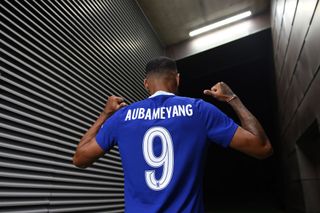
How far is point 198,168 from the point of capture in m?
1.52

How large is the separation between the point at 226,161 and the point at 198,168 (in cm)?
1389

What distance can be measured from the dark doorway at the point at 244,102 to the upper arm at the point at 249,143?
6.44m

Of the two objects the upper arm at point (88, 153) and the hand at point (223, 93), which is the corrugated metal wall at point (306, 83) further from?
the upper arm at point (88, 153)

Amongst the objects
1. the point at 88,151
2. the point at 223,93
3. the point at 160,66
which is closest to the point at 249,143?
the point at 223,93

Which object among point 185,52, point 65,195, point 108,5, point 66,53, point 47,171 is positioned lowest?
point 65,195

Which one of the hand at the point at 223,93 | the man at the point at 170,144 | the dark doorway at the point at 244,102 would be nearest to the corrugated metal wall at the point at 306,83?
the hand at the point at 223,93

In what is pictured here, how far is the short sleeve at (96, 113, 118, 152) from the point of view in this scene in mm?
1686

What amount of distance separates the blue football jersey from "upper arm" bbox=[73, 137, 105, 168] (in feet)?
0.48

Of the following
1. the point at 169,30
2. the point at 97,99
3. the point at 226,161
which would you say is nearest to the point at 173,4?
the point at 169,30

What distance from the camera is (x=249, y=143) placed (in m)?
1.53

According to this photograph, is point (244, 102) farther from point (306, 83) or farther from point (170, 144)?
point (170, 144)

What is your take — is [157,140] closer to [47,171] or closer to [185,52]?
[47,171]

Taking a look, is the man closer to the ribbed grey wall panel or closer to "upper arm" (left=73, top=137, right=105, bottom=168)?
"upper arm" (left=73, top=137, right=105, bottom=168)

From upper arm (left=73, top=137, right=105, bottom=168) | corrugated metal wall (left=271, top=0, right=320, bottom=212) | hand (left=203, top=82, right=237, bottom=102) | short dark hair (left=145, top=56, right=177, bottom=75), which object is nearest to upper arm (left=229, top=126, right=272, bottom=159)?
hand (left=203, top=82, right=237, bottom=102)
